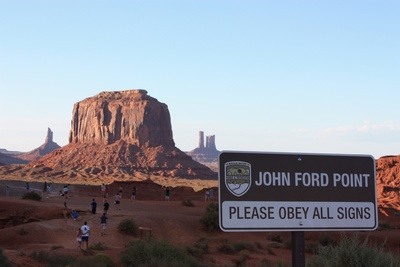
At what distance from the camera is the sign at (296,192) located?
172 inches

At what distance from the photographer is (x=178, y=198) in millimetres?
61656

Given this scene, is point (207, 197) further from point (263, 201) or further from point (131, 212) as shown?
point (263, 201)

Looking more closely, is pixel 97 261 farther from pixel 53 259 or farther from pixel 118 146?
pixel 118 146

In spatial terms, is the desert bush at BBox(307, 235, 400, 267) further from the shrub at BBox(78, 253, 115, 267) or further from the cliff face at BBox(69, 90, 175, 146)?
the cliff face at BBox(69, 90, 175, 146)

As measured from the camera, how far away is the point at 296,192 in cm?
454

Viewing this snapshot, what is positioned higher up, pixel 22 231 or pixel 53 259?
pixel 53 259

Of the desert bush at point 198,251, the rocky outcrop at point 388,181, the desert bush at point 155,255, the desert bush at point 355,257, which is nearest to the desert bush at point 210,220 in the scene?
the desert bush at point 198,251

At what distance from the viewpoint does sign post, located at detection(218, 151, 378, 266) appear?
4371 millimetres

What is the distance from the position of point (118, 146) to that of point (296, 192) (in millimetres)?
127578

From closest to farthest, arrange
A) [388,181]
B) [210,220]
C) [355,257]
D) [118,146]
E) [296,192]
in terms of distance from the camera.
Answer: [296,192], [355,257], [210,220], [388,181], [118,146]

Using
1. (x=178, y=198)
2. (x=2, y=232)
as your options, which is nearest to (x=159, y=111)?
(x=178, y=198)

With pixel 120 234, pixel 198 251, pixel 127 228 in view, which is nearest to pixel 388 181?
pixel 127 228

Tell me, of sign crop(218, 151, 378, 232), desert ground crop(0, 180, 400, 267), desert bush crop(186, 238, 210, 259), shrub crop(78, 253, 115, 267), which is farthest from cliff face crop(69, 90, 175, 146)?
sign crop(218, 151, 378, 232)

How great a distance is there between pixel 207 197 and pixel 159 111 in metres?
82.6
